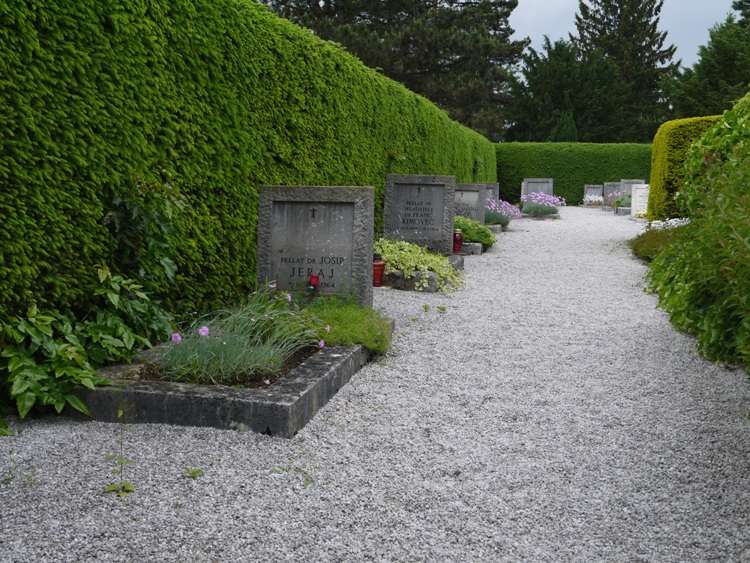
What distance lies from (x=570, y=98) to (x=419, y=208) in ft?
104

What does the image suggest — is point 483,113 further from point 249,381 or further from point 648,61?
point 249,381

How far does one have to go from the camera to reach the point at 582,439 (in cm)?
366

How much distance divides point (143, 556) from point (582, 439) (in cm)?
226

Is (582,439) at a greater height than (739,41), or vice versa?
(739,41)

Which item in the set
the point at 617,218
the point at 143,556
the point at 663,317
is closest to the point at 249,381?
the point at 143,556

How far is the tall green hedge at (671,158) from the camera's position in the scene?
1229cm

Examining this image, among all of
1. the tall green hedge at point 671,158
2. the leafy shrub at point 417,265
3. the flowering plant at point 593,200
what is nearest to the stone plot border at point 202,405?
the leafy shrub at point 417,265

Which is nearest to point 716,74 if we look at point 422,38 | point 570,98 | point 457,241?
point 570,98

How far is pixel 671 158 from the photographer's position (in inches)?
493

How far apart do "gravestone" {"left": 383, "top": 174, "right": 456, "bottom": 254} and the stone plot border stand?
272 inches

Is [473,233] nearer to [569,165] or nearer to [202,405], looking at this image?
[202,405]

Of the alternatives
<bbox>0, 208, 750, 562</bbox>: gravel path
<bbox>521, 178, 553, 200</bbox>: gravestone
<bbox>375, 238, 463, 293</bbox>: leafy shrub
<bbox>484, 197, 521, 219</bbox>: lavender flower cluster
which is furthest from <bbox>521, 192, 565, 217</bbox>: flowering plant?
<bbox>0, 208, 750, 562</bbox>: gravel path

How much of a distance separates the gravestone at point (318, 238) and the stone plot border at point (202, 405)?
225 centimetres

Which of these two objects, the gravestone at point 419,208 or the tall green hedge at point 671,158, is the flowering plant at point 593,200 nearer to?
the tall green hedge at point 671,158
